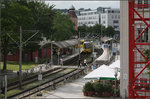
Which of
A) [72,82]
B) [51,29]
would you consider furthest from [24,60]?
[72,82]

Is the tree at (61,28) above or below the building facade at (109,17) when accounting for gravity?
below

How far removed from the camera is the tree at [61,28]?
55344mm

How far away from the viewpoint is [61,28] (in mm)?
56500

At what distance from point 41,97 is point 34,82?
24.9 ft

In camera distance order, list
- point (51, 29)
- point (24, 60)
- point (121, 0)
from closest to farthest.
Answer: point (121, 0) < point (24, 60) < point (51, 29)

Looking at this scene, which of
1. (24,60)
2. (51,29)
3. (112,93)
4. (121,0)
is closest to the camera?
(121,0)

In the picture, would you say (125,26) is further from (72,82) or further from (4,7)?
(4,7)

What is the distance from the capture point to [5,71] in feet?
106

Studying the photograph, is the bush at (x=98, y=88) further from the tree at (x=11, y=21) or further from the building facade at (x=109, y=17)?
the building facade at (x=109, y=17)

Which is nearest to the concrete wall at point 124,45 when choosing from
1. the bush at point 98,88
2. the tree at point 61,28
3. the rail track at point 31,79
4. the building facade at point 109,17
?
the bush at point 98,88

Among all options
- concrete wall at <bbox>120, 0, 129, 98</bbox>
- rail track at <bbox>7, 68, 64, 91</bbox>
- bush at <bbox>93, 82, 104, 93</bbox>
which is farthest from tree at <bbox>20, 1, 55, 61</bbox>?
concrete wall at <bbox>120, 0, 129, 98</bbox>

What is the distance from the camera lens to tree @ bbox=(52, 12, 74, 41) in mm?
55344

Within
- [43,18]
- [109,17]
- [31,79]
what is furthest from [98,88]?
[109,17]

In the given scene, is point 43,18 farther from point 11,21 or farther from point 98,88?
point 98,88
